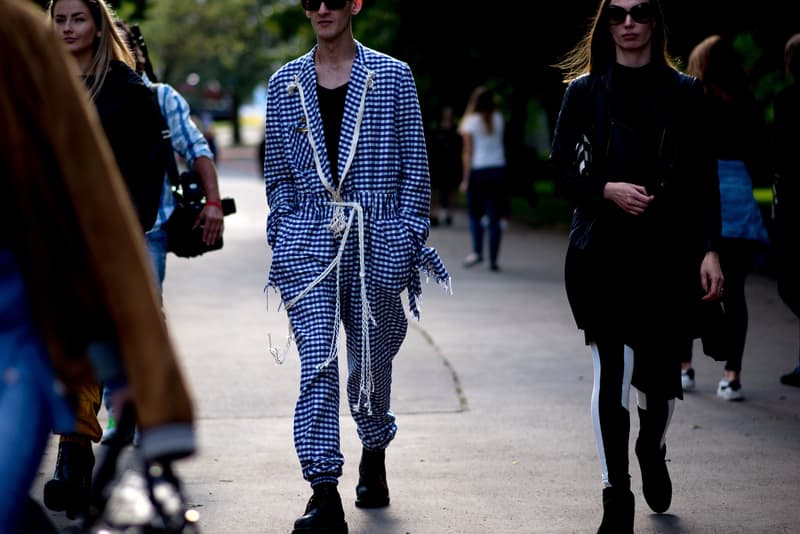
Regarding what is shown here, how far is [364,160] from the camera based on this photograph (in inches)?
202

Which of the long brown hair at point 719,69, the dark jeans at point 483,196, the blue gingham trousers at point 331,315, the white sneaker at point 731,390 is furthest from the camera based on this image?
the dark jeans at point 483,196

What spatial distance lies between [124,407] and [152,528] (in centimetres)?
20

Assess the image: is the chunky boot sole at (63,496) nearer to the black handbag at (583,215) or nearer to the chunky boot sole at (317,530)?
the chunky boot sole at (317,530)

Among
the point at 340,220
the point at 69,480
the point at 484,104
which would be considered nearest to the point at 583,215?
the point at 340,220

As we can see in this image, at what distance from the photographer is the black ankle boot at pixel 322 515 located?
484 centimetres

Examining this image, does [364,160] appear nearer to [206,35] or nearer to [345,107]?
[345,107]

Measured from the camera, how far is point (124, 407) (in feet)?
7.68

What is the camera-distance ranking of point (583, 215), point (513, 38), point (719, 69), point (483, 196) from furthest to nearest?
point (513, 38)
point (483, 196)
point (719, 69)
point (583, 215)

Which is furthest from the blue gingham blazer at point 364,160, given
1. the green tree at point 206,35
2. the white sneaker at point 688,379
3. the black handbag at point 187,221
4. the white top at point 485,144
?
the green tree at point 206,35

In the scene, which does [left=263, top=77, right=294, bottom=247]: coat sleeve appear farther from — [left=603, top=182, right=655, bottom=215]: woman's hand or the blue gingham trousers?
[left=603, top=182, right=655, bottom=215]: woman's hand

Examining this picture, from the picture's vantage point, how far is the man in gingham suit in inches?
201

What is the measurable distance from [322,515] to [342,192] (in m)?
1.16

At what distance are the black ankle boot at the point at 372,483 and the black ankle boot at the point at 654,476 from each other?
38.6 inches

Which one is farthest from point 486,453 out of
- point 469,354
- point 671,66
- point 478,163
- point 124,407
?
point 478,163
